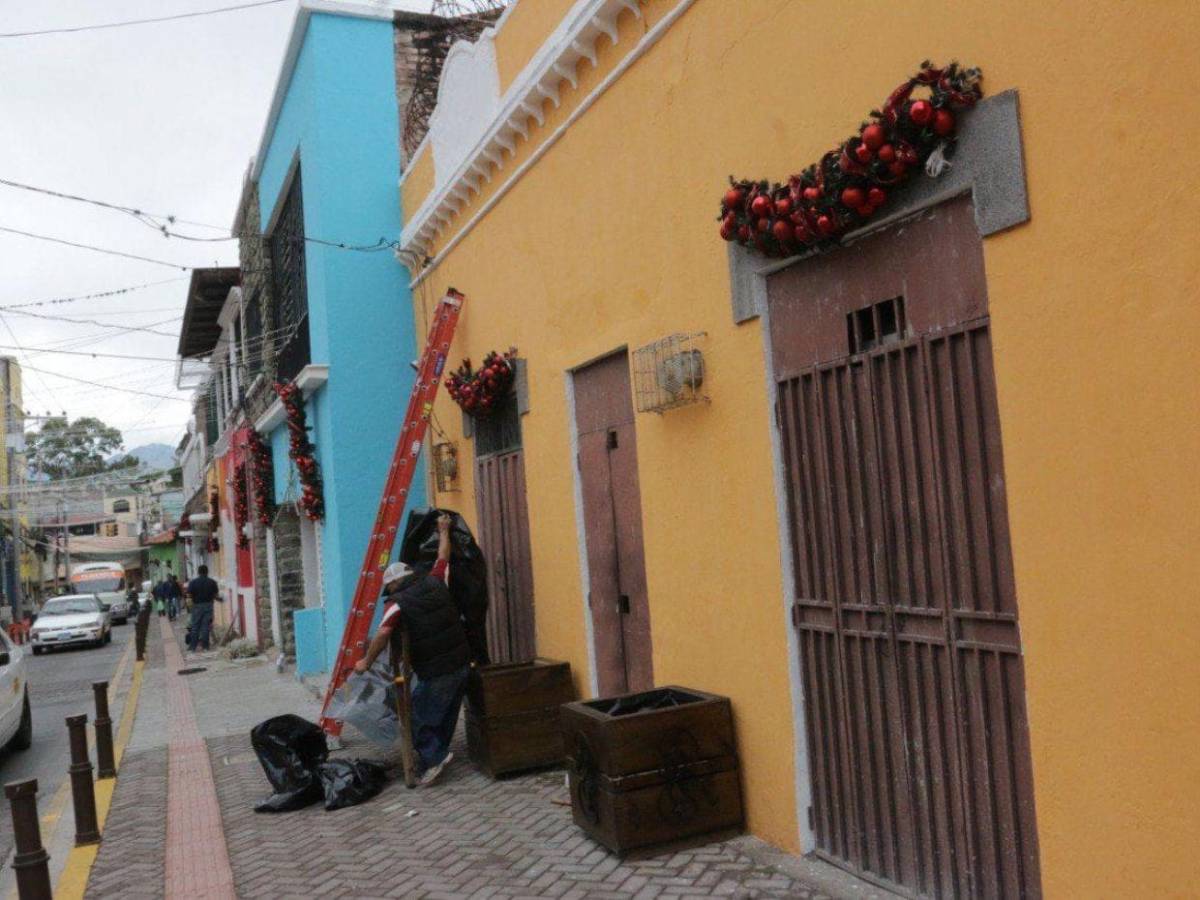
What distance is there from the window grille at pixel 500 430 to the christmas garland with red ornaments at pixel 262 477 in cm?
706

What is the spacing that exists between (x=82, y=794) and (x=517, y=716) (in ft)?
9.49

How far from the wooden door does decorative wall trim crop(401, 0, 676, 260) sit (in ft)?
6.48

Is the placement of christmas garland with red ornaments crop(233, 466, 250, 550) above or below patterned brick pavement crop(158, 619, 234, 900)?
above

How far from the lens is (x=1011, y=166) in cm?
364

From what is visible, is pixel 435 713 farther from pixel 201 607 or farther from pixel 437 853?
pixel 201 607

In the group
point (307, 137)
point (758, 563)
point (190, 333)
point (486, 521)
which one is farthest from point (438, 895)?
point (190, 333)

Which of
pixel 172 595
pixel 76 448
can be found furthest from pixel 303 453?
pixel 76 448

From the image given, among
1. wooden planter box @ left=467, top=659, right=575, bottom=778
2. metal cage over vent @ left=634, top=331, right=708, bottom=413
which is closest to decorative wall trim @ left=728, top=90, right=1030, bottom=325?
metal cage over vent @ left=634, top=331, right=708, bottom=413

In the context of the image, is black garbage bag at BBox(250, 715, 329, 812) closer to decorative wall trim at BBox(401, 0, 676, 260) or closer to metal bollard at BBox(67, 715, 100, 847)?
metal bollard at BBox(67, 715, 100, 847)

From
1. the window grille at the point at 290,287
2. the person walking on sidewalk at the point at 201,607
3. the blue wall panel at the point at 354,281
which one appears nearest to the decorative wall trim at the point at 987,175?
the blue wall panel at the point at 354,281

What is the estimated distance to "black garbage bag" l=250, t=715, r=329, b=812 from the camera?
7293 mm

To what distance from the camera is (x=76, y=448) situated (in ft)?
214

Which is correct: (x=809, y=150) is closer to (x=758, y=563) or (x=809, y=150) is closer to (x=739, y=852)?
(x=758, y=563)

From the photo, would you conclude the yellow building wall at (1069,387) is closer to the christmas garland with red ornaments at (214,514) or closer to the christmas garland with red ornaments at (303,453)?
the christmas garland with red ornaments at (303,453)
